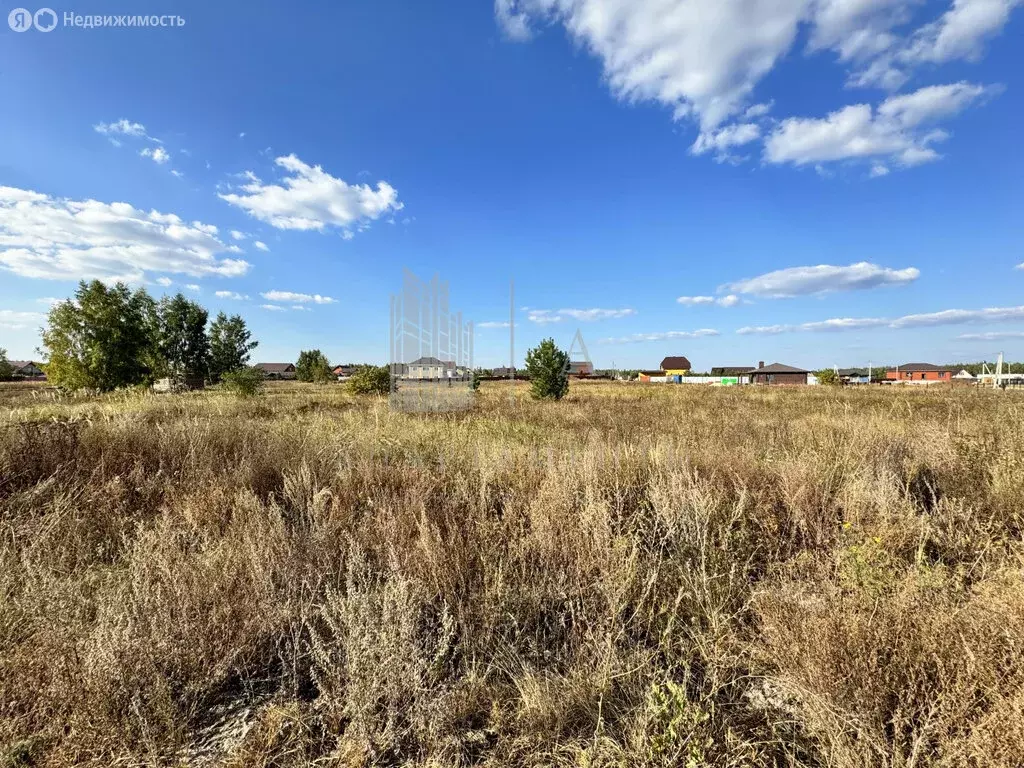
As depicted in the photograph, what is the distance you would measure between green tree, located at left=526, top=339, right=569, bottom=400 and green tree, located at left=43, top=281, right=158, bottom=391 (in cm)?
2067

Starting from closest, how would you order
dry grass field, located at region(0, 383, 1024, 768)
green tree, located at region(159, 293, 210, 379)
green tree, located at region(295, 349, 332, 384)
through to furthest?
dry grass field, located at region(0, 383, 1024, 768) < green tree, located at region(159, 293, 210, 379) < green tree, located at region(295, 349, 332, 384)

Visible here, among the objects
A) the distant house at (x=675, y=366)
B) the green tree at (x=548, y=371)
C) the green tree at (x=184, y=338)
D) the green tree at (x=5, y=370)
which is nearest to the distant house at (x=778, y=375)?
the distant house at (x=675, y=366)

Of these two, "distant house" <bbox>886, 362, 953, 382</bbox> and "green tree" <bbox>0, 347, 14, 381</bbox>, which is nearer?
"green tree" <bbox>0, 347, 14, 381</bbox>

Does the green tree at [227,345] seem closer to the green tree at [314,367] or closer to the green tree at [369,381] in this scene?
the green tree at [314,367]

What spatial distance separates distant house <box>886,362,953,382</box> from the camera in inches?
3049

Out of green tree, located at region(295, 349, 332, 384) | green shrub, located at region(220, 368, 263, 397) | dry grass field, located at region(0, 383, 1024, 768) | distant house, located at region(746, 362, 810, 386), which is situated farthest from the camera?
distant house, located at region(746, 362, 810, 386)

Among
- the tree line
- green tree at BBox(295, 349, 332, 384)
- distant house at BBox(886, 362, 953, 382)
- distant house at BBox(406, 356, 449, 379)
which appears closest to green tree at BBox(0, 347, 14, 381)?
green tree at BBox(295, 349, 332, 384)

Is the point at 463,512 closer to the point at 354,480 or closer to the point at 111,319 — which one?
the point at 354,480

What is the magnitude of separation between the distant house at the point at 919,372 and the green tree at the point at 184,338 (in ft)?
340

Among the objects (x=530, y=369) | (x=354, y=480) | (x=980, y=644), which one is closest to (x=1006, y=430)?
(x=980, y=644)

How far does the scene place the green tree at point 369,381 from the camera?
22.8 metres

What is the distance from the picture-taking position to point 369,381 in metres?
22.8

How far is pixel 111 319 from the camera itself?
2142 centimetres

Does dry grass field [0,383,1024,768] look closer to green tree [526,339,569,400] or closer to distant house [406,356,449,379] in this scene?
distant house [406,356,449,379]
